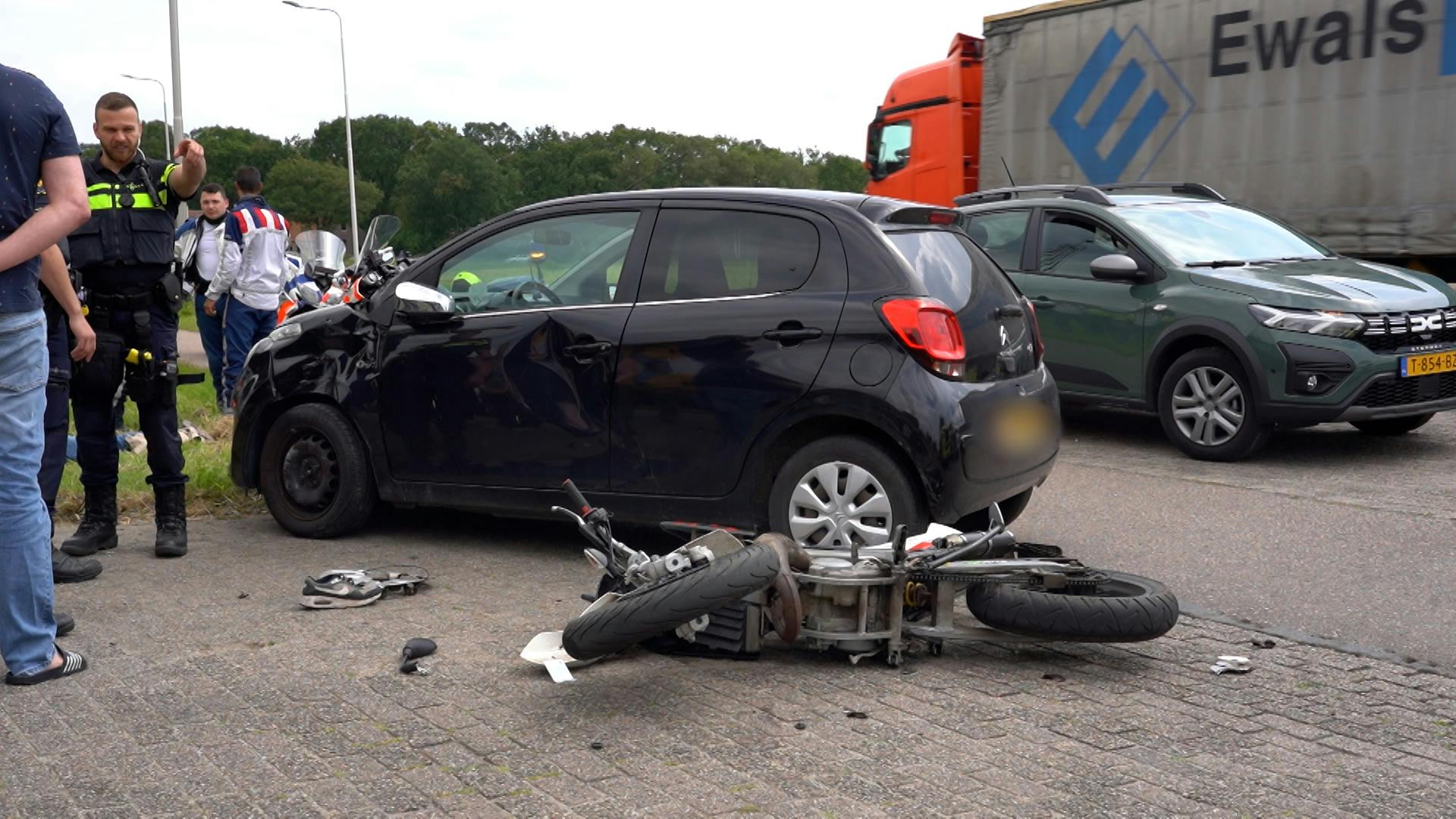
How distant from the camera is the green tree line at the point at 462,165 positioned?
203 feet

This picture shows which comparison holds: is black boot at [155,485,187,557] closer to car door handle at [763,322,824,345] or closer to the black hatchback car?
the black hatchback car

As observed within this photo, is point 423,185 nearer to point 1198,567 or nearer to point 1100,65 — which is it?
point 1100,65

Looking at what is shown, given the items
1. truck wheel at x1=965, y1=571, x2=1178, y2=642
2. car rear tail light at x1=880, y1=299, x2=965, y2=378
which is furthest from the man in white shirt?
truck wheel at x1=965, y1=571, x2=1178, y2=642

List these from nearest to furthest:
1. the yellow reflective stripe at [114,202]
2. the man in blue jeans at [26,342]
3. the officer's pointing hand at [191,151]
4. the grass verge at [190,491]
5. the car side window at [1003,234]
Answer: the man in blue jeans at [26,342]
the officer's pointing hand at [191,151]
the yellow reflective stripe at [114,202]
the grass verge at [190,491]
the car side window at [1003,234]

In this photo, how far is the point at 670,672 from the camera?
470cm

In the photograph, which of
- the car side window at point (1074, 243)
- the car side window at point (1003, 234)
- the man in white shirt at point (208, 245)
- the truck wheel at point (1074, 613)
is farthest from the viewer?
the man in white shirt at point (208, 245)

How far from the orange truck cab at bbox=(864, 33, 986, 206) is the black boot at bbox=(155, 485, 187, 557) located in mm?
12274

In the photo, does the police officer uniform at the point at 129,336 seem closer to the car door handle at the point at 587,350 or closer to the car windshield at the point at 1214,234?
the car door handle at the point at 587,350

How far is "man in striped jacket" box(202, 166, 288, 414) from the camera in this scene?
1159 cm

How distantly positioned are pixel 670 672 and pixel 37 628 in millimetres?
2041

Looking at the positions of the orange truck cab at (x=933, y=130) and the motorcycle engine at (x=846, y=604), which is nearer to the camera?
the motorcycle engine at (x=846, y=604)

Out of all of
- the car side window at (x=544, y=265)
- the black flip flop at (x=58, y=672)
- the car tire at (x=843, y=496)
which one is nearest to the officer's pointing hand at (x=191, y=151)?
the car side window at (x=544, y=265)

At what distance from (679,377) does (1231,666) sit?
96.8 inches

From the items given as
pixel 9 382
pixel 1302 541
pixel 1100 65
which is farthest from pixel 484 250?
pixel 1100 65
